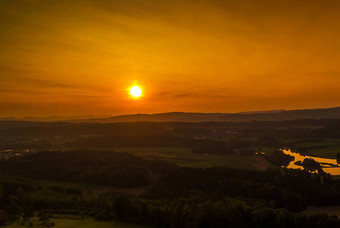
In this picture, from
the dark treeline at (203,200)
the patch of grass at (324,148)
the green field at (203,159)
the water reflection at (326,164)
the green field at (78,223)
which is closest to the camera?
the dark treeline at (203,200)

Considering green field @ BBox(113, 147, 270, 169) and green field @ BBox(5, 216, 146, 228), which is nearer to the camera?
green field @ BBox(5, 216, 146, 228)

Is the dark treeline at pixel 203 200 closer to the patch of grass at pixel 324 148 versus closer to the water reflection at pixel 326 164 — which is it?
the water reflection at pixel 326 164

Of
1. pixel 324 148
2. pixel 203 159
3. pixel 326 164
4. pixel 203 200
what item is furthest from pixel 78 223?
pixel 324 148

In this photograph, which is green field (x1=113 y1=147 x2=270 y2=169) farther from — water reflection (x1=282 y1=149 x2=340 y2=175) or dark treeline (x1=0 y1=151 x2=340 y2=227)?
dark treeline (x1=0 y1=151 x2=340 y2=227)

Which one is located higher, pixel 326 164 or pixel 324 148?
pixel 324 148

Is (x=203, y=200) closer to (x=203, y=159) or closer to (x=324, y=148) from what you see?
(x=203, y=159)

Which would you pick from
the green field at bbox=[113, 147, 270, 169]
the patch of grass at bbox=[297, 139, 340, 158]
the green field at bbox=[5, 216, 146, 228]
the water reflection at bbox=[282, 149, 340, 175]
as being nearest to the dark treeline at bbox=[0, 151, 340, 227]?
the green field at bbox=[5, 216, 146, 228]

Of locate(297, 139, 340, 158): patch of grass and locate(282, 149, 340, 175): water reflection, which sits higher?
locate(297, 139, 340, 158): patch of grass

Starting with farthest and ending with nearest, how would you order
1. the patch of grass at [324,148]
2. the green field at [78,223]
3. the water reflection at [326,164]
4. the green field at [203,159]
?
1. the patch of grass at [324,148]
2. the green field at [203,159]
3. the water reflection at [326,164]
4. the green field at [78,223]

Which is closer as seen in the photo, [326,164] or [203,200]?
[203,200]

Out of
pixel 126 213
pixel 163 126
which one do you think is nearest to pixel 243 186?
pixel 126 213

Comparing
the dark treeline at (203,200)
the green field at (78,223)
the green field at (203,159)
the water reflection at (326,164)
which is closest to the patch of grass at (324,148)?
the water reflection at (326,164)
